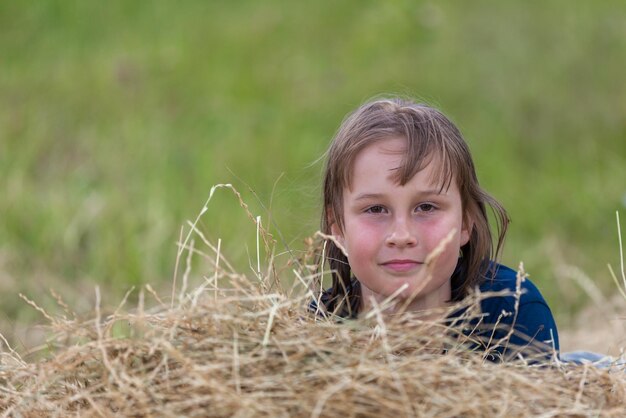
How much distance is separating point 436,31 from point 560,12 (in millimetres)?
1103

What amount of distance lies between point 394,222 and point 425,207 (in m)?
0.11

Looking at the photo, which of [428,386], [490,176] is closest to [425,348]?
[428,386]

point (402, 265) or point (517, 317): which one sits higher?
point (402, 265)

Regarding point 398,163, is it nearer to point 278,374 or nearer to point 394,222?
point 394,222

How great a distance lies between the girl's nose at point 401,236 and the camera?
2.41 m

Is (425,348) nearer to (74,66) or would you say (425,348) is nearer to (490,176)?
(490,176)

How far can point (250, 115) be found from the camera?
7.72 meters

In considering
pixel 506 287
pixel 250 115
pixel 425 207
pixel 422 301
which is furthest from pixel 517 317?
pixel 250 115

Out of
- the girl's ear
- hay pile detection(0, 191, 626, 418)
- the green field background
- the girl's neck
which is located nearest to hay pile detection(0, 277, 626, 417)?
hay pile detection(0, 191, 626, 418)

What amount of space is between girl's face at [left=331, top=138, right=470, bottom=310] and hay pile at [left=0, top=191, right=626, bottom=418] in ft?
1.27

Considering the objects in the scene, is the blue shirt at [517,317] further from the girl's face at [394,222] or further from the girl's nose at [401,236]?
the girl's nose at [401,236]

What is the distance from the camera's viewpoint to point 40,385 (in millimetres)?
2020

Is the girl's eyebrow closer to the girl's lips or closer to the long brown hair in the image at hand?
the long brown hair

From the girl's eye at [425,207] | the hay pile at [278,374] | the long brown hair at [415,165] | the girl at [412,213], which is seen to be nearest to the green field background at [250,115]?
the long brown hair at [415,165]
